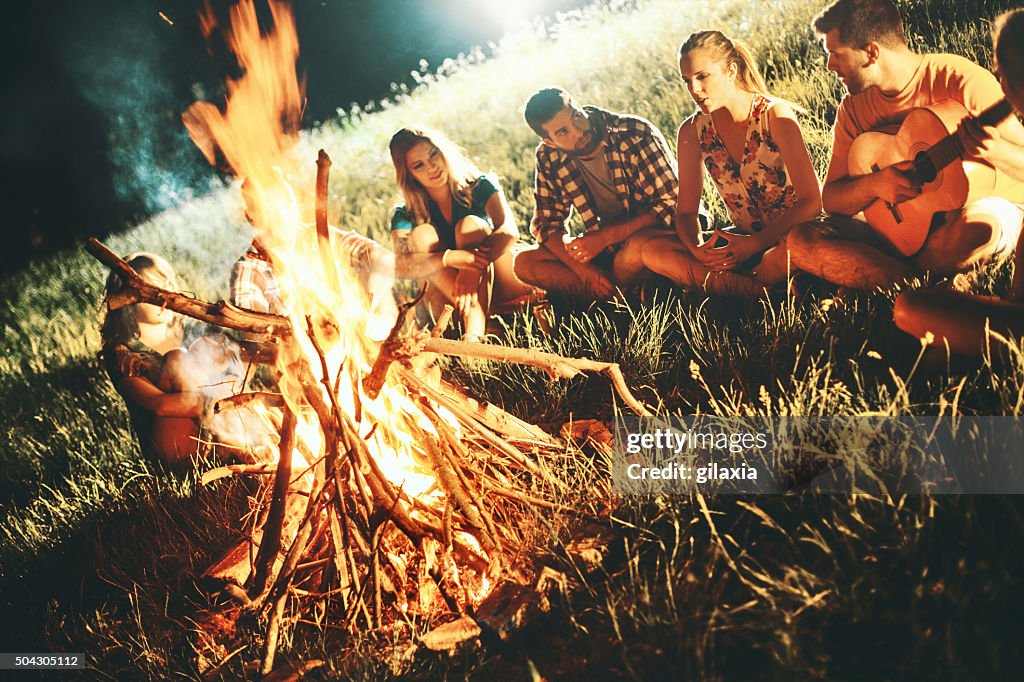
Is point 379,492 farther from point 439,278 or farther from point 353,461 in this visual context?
point 439,278

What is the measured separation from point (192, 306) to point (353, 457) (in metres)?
0.68

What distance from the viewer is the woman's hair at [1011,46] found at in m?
2.65

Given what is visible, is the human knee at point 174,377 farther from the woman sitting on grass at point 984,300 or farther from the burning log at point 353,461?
the woman sitting on grass at point 984,300

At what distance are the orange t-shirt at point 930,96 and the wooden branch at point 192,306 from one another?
2221 millimetres

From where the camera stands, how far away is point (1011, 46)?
2666mm

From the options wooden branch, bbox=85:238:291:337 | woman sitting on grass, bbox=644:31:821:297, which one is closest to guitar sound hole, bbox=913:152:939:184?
woman sitting on grass, bbox=644:31:821:297

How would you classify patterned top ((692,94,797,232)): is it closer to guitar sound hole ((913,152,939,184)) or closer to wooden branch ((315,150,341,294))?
guitar sound hole ((913,152,939,184))

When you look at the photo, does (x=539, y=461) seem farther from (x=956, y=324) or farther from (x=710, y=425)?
(x=956, y=324)

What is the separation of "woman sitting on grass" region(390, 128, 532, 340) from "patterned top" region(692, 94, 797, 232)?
1.06 metres

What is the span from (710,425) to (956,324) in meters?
0.89

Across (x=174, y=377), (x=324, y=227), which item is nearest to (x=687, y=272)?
(x=324, y=227)

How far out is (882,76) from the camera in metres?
2.85

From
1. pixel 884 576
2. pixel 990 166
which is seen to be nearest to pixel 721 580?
pixel 884 576

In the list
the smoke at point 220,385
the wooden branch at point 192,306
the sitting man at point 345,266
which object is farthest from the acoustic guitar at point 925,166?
the smoke at point 220,385
